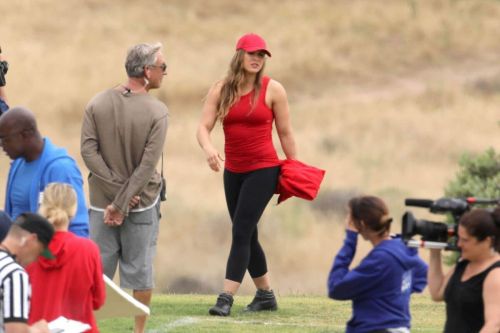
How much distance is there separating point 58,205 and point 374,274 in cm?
151

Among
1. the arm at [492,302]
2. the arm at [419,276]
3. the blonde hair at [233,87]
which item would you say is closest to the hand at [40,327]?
the arm at [419,276]

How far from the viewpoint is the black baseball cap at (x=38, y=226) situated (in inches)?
245

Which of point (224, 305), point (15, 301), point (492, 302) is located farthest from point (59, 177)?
point (224, 305)

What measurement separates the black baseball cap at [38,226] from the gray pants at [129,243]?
2924mm

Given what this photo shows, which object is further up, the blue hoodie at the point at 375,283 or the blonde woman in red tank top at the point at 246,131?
the blonde woman in red tank top at the point at 246,131

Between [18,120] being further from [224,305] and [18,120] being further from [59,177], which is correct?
[224,305]

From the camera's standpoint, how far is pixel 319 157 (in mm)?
30484

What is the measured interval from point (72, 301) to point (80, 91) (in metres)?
26.3

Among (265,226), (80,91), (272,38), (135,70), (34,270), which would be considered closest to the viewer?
(34,270)

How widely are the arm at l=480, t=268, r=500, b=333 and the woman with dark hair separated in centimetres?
45

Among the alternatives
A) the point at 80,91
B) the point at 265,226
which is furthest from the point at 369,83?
the point at 265,226

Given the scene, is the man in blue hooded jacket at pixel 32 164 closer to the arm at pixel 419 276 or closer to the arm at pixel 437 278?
the arm at pixel 419 276

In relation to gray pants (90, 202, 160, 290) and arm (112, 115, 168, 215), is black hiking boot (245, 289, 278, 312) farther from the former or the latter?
arm (112, 115, 168, 215)

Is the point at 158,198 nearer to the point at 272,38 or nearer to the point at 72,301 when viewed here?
the point at 72,301
